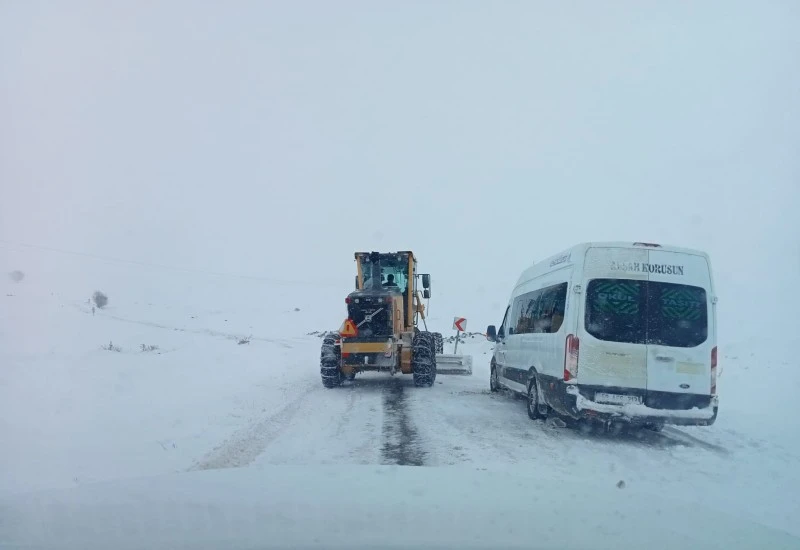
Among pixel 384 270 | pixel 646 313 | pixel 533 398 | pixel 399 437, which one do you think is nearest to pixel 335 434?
pixel 399 437

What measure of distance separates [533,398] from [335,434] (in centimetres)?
348

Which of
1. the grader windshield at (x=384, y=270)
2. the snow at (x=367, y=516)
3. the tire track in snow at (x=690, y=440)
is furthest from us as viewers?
the grader windshield at (x=384, y=270)

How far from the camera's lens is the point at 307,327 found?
4738 cm

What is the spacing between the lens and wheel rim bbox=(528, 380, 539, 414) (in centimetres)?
1015

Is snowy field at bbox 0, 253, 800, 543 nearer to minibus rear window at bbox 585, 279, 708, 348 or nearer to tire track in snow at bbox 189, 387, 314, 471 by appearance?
tire track in snow at bbox 189, 387, 314, 471

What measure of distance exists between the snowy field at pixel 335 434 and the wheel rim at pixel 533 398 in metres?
0.34

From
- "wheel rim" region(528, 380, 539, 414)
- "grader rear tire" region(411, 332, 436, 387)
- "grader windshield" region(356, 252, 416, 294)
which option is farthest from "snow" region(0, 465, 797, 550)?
"grader windshield" region(356, 252, 416, 294)

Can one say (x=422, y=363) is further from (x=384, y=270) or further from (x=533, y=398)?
(x=533, y=398)

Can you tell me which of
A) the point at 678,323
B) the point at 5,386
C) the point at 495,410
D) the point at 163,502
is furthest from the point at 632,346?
the point at 5,386

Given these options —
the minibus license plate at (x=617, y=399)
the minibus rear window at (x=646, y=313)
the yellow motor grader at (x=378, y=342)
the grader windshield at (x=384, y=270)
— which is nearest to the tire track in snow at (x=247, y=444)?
the yellow motor grader at (x=378, y=342)

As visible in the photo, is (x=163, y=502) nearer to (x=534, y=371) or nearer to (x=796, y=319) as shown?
(x=534, y=371)

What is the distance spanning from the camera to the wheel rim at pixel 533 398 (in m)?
10.1

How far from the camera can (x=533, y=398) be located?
1028 cm

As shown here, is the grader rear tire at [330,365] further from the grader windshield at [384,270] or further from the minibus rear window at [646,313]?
the minibus rear window at [646,313]
